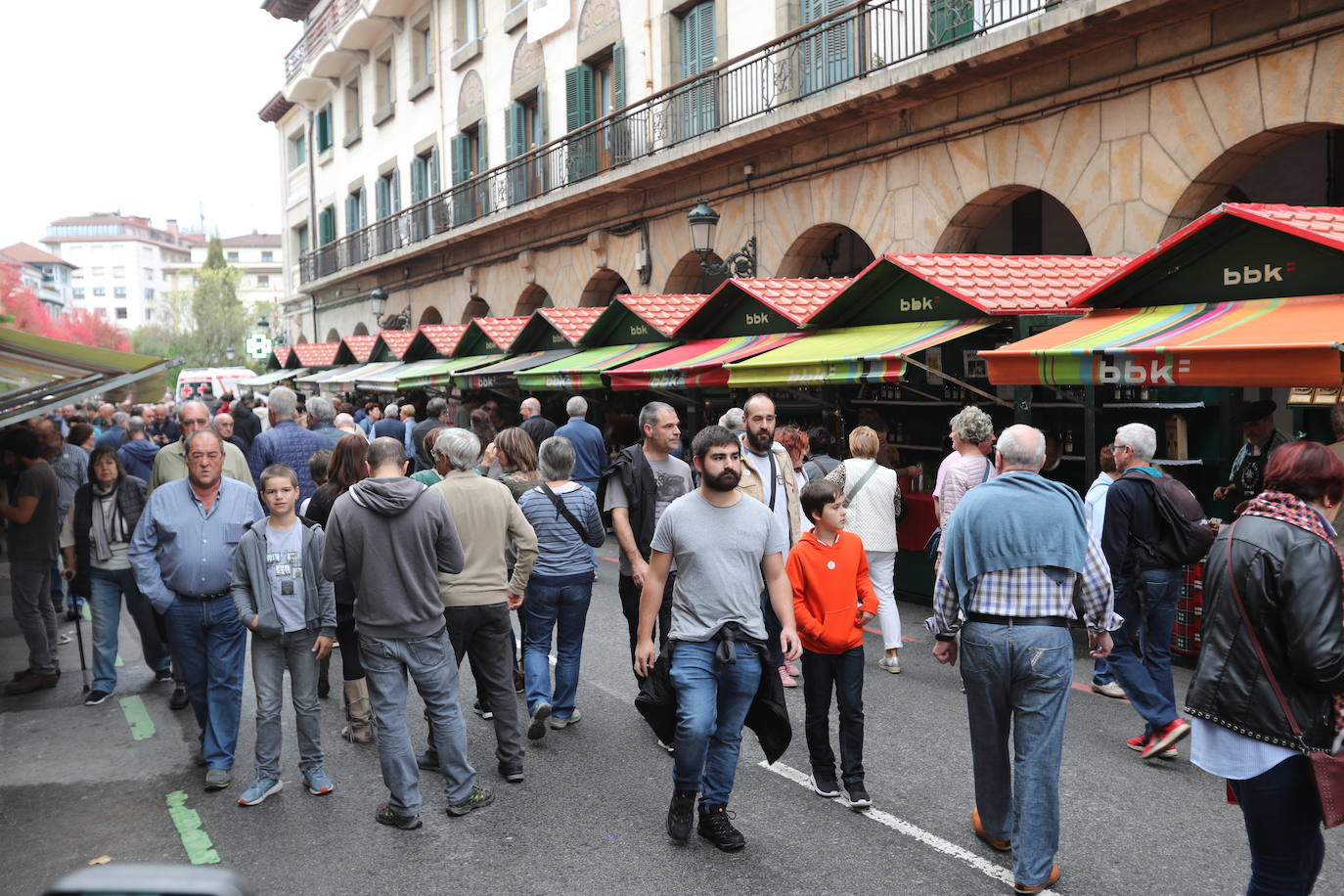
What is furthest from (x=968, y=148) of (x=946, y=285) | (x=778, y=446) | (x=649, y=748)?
(x=649, y=748)

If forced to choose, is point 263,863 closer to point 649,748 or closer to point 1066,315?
point 649,748

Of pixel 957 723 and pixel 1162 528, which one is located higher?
pixel 1162 528

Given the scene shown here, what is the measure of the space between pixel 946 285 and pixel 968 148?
439 centimetres

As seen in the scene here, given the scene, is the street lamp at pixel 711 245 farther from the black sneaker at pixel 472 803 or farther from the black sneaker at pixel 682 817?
the black sneaker at pixel 682 817

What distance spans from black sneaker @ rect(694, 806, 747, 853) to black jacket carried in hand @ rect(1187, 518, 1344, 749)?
2.08m

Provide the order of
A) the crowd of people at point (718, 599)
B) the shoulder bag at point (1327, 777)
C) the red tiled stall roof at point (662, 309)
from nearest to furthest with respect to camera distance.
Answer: the shoulder bag at point (1327, 777), the crowd of people at point (718, 599), the red tiled stall roof at point (662, 309)

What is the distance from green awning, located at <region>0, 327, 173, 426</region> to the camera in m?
7.13

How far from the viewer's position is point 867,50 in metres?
13.9

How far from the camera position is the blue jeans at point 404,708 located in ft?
17.0

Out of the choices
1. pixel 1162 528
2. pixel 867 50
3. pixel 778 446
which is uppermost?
pixel 867 50

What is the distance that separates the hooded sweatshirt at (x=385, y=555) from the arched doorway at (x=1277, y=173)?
28.7 ft

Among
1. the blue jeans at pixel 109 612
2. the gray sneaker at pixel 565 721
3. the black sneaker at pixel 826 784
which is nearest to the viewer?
the black sneaker at pixel 826 784

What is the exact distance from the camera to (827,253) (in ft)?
60.4

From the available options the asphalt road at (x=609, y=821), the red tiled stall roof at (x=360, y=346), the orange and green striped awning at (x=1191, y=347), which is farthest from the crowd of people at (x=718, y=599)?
the red tiled stall roof at (x=360, y=346)
